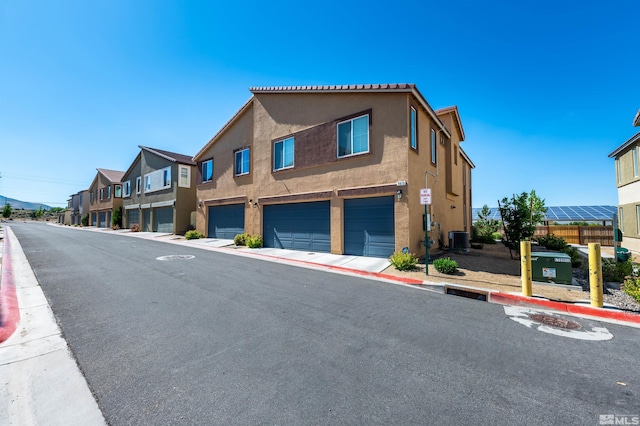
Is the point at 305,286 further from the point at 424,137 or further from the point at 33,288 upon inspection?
the point at 424,137

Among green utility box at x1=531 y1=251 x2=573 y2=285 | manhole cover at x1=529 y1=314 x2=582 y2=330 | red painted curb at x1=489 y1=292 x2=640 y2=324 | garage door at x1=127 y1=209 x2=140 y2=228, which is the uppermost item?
garage door at x1=127 y1=209 x2=140 y2=228

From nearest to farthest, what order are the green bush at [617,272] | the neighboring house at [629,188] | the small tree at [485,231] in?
the green bush at [617,272], the neighboring house at [629,188], the small tree at [485,231]

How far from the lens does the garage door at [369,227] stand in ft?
36.7

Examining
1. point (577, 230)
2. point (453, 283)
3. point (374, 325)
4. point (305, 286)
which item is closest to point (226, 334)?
point (374, 325)

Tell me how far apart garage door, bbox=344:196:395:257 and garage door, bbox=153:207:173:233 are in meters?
19.6

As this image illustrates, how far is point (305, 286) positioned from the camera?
24.1ft

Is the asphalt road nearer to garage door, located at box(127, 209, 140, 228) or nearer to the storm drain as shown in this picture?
the storm drain

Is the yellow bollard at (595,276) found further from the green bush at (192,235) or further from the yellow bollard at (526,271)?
the green bush at (192,235)

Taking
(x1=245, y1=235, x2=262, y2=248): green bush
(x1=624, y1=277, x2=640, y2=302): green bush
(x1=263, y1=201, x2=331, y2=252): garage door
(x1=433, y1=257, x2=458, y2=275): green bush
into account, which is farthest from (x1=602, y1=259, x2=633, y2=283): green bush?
(x1=245, y1=235, x2=262, y2=248): green bush

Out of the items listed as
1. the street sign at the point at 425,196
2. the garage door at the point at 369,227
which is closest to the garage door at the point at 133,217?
the garage door at the point at 369,227

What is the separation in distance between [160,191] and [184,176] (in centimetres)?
406

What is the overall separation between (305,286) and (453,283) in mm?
4228

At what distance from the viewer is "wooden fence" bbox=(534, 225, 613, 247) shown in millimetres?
21067

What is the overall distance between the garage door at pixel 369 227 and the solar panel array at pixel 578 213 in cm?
2341
